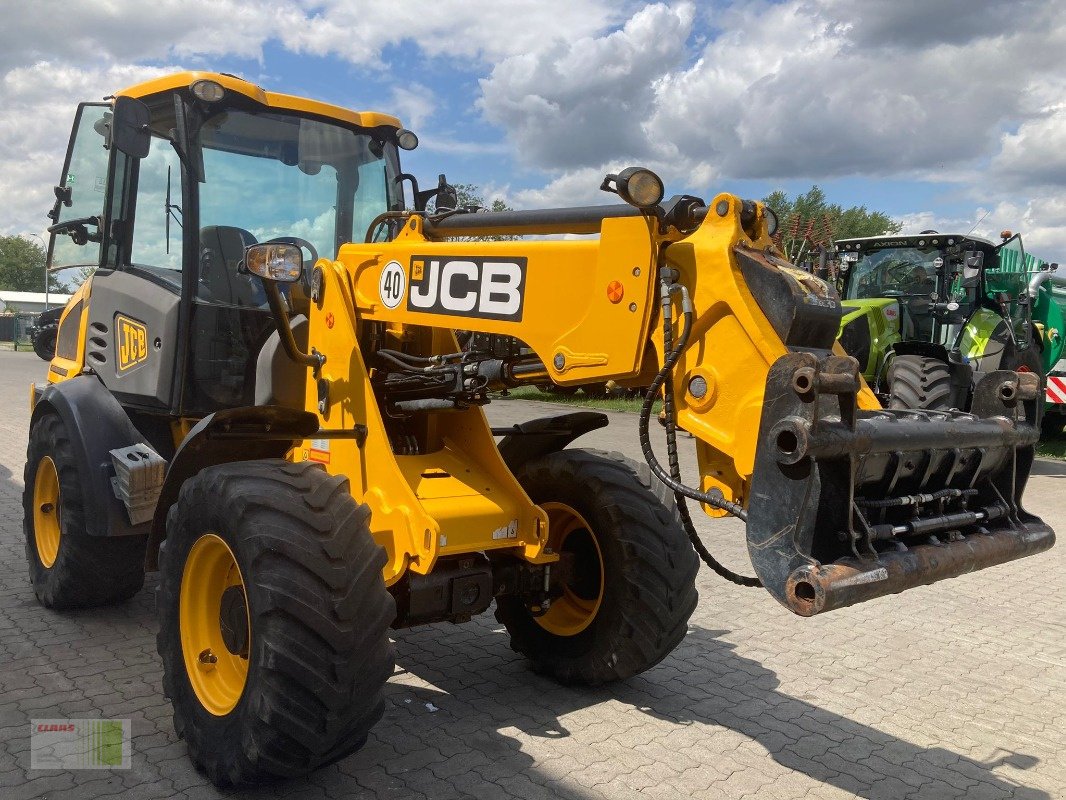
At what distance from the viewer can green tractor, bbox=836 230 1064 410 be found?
443 inches

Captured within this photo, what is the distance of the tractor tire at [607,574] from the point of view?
415cm

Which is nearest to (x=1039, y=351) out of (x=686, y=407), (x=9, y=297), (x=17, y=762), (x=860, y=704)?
(x=860, y=704)

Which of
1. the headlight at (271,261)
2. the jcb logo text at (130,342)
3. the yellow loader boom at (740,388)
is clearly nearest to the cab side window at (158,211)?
the jcb logo text at (130,342)

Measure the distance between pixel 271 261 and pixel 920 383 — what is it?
8690 mm

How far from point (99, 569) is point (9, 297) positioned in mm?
108604

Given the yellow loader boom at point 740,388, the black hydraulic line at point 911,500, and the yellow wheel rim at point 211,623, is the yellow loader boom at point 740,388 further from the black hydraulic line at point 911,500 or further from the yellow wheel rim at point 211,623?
the yellow wheel rim at point 211,623

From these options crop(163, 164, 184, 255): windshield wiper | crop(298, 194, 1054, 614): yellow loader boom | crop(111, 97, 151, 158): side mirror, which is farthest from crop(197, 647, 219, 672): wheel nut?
A: crop(111, 97, 151, 158): side mirror

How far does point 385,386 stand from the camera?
13.5 feet

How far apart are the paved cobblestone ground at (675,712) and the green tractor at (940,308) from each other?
570 cm

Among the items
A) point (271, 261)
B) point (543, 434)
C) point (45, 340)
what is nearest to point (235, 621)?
point (271, 261)

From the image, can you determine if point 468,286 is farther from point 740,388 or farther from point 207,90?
point 207,90

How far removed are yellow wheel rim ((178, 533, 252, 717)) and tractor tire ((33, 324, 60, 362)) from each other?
3.98 metres

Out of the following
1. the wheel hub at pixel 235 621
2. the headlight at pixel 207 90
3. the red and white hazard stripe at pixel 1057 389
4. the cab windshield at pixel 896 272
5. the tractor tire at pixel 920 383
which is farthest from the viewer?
the red and white hazard stripe at pixel 1057 389

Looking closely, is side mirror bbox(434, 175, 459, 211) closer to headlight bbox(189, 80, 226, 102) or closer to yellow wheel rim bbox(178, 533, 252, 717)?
headlight bbox(189, 80, 226, 102)
